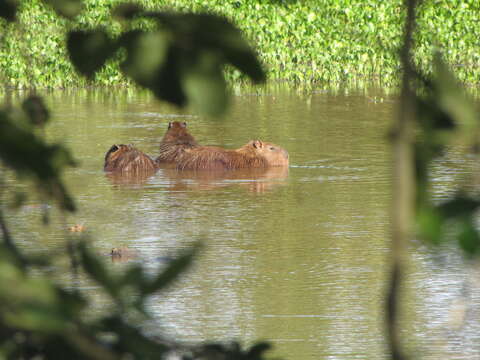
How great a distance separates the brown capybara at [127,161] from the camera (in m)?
10.3

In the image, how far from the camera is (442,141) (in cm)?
132

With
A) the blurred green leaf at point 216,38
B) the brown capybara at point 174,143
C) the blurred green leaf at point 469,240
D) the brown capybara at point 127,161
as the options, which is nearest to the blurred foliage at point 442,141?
the blurred green leaf at point 469,240

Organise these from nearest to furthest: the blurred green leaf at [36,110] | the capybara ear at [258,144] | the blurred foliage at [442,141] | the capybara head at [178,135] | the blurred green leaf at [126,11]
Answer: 1. the blurred foliage at [442,141]
2. the blurred green leaf at [126,11]
3. the blurred green leaf at [36,110]
4. the capybara ear at [258,144]
5. the capybara head at [178,135]

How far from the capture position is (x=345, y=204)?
8570 millimetres

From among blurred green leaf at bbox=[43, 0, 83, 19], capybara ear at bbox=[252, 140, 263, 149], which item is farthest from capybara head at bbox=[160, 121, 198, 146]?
blurred green leaf at bbox=[43, 0, 83, 19]

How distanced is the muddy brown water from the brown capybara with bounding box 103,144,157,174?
→ 158 millimetres

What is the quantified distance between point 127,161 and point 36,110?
8617 millimetres

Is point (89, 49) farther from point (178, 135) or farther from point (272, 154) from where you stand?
point (178, 135)

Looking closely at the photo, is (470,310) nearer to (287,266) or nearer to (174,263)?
(287,266)

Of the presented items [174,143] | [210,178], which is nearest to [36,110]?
[210,178]

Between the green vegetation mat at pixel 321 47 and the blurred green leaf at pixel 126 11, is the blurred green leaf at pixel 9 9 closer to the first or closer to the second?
the blurred green leaf at pixel 126 11

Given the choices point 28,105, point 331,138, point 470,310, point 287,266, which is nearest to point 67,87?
point 331,138

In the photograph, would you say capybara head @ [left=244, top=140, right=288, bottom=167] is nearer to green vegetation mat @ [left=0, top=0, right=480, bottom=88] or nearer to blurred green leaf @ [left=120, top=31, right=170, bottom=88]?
green vegetation mat @ [left=0, top=0, right=480, bottom=88]

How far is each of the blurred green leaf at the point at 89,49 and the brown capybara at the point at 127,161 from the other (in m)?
8.87
